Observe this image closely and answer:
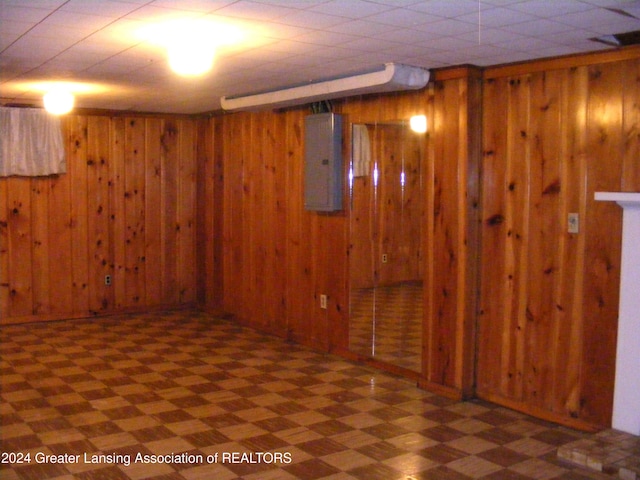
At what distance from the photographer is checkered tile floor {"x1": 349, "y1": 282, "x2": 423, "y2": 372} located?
192 inches

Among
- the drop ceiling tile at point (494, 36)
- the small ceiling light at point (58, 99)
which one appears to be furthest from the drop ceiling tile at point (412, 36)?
the small ceiling light at point (58, 99)

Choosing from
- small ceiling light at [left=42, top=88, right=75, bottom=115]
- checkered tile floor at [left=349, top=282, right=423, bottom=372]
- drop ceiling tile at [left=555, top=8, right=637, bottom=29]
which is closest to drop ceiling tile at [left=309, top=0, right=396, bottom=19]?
drop ceiling tile at [left=555, top=8, right=637, bottom=29]

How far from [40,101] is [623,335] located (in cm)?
578

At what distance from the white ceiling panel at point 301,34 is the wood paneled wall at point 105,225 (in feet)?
6.58

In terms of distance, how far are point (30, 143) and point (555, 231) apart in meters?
5.30

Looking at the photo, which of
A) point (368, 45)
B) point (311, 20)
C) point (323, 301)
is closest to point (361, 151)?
point (323, 301)

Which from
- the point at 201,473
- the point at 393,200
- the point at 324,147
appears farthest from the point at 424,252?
the point at 201,473

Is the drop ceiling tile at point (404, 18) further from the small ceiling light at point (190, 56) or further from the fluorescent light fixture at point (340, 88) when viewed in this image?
the small ceiling light at point (190, 56)

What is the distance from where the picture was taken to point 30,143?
6.69 m

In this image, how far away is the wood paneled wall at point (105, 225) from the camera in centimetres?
677

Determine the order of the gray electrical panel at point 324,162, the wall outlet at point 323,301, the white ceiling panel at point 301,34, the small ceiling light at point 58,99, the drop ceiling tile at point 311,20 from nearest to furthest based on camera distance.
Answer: the white ceiling panel at point 301,34 < the drop ceiling tile at point 311,20 < the gray electrical panel at point 324,162 < the wall outlet at point 323,301 < the small ceiling light at point 58,99

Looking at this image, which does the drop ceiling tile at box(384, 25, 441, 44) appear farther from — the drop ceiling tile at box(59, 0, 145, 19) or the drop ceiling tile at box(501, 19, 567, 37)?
the drop ceiling tile at box(59, 0, 145, 19)

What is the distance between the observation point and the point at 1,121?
653cm

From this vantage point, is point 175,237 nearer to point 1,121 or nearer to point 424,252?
point 1,121
